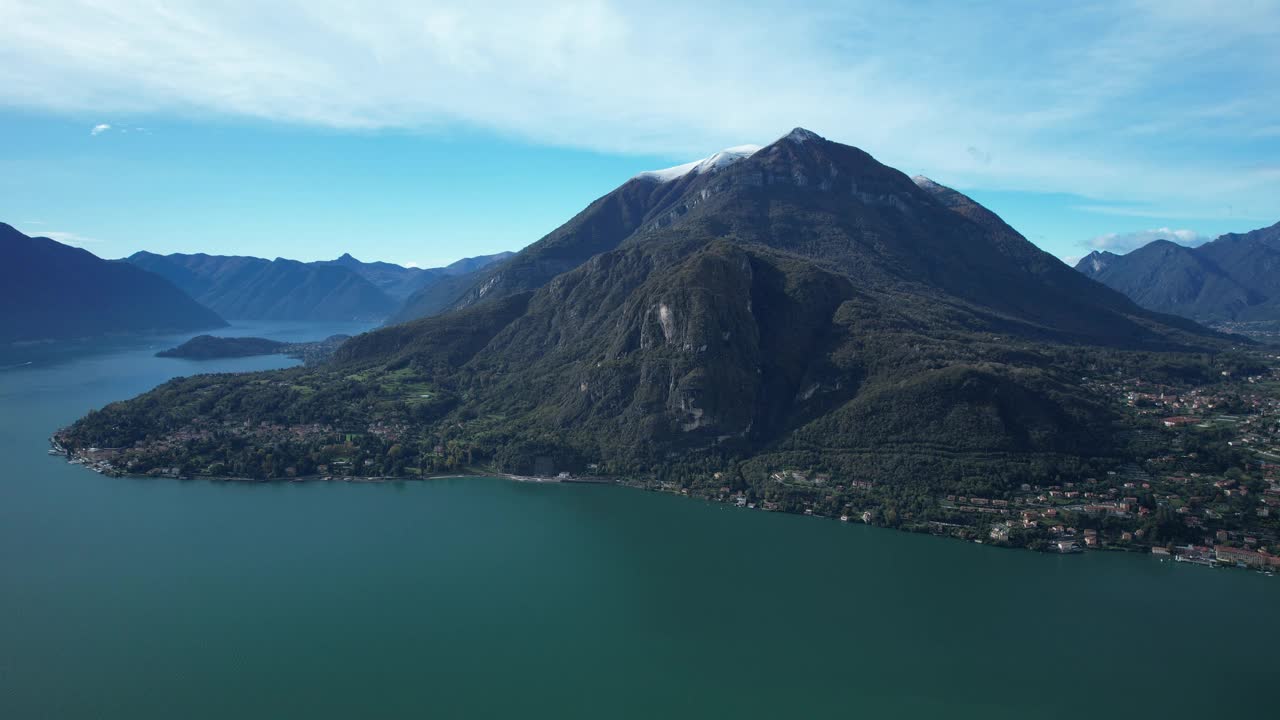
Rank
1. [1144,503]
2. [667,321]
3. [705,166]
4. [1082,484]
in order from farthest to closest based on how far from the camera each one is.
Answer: [705,166]
[667,321]
[1082,484]
[1144,503]

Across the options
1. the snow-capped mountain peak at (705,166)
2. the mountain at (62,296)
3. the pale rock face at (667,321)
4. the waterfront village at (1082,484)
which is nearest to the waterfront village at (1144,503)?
the waterfront village at (1082,484)

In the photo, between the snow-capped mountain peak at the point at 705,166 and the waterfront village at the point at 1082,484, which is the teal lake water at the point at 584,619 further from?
the snow-capped mountain peak at the point at 705,166

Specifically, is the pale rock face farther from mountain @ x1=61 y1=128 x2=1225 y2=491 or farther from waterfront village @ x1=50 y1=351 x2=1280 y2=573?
waterfront village @ x1=50 y1=351 x2=1280 y2=573

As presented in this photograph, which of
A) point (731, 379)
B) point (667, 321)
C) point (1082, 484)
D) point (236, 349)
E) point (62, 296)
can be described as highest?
point (62, 296)

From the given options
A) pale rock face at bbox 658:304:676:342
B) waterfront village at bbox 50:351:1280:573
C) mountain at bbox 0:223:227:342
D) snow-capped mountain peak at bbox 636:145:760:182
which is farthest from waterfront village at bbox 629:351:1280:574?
mountain at bbox 0:223:227:342

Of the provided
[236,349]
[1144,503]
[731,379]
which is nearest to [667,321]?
[731,379]

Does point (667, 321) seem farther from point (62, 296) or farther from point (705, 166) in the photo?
point (62, 296)

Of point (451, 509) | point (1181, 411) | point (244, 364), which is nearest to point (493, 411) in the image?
point (451, 509)

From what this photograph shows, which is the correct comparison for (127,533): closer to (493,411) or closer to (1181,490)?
(493,411)
